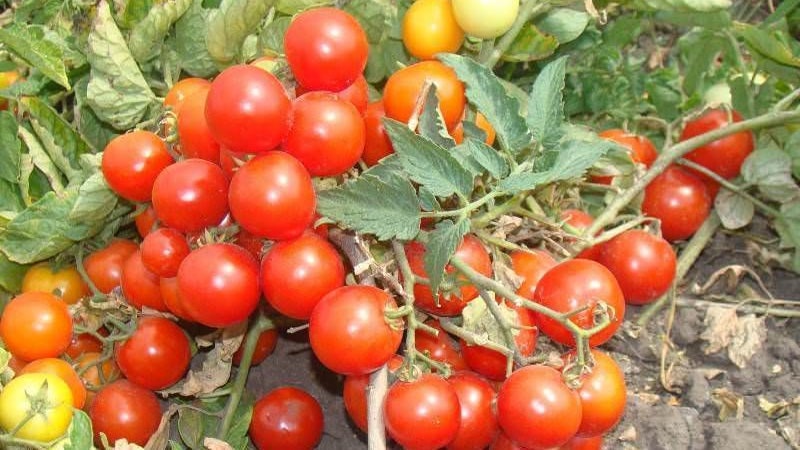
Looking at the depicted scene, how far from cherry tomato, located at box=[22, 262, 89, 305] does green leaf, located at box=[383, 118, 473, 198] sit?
27.1 inches

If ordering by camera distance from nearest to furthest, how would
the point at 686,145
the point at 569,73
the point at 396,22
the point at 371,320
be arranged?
1. the point at 371,320
2. the point at 396,22
3. the point at 686,145
4. the point at 569,73

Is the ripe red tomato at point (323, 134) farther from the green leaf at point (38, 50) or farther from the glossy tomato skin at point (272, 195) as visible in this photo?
the green leaf at point (38, 50)

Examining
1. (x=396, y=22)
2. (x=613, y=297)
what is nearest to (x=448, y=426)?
(x=613, y=297)

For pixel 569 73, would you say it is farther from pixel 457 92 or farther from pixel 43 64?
pixel 43 64

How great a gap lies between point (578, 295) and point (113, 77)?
0.88m

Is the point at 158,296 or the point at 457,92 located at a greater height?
the point at 457,92

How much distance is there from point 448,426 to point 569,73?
1003mm

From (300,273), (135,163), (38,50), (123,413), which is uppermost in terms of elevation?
(38,50)

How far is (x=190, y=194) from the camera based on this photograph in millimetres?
1343

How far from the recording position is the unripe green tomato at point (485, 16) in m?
1.50

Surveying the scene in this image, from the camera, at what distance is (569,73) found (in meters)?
2.05

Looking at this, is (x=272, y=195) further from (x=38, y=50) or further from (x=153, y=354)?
(x=38, y=50)

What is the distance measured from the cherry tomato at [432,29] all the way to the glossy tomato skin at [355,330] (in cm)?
48

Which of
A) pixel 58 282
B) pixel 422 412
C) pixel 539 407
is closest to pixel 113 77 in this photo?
pixel 58 282
